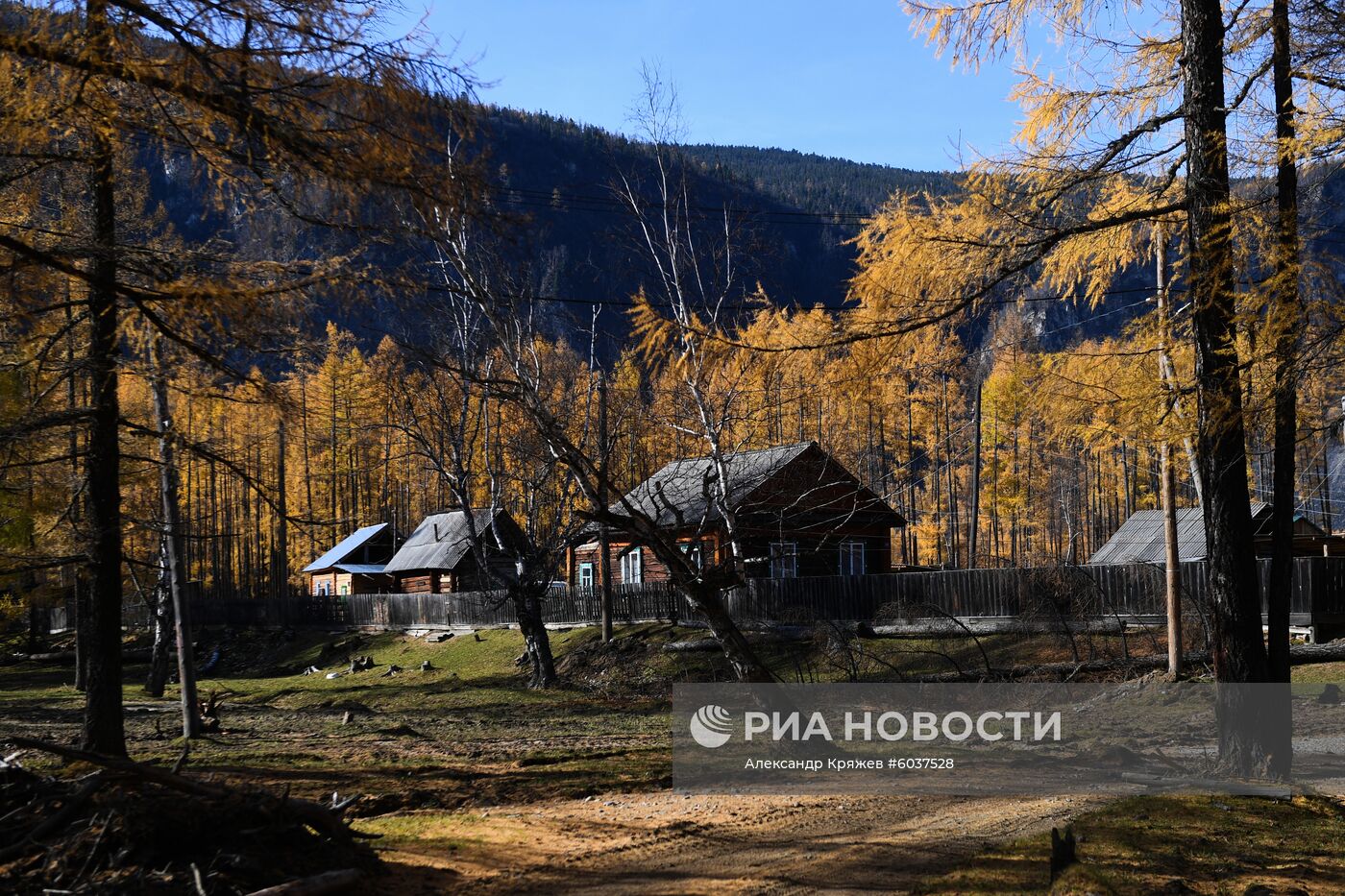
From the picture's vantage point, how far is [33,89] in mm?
6379

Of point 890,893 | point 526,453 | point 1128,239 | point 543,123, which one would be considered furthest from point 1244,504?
point 543,123

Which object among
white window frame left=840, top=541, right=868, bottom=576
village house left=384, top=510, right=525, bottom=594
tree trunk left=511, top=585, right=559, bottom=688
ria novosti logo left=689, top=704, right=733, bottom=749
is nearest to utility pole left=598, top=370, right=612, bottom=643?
tree trunk left=511, top=585, right=559, bottom=688

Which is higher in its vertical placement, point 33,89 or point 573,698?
point 33,89

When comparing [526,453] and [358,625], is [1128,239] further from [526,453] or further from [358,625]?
[358,625]

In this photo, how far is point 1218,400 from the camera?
8.34 metres

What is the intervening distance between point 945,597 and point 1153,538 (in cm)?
841

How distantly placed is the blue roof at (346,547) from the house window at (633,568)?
22.0 metres

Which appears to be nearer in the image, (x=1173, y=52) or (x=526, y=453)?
(x=1173, y=52)

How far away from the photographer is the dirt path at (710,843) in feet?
21.8

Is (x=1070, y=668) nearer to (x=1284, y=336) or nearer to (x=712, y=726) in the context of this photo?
(x=712, y=726)

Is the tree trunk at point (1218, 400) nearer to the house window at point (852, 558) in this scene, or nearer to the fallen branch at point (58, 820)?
the fallen branch at point (58, 820)

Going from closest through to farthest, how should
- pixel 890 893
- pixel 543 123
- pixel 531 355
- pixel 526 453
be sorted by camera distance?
pixel 890 893
pixel 531 355
pixel 526 453
pixel 543 123

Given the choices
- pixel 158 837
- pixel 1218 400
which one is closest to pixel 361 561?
pixel 158 837

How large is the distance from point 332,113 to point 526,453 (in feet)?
51.9
